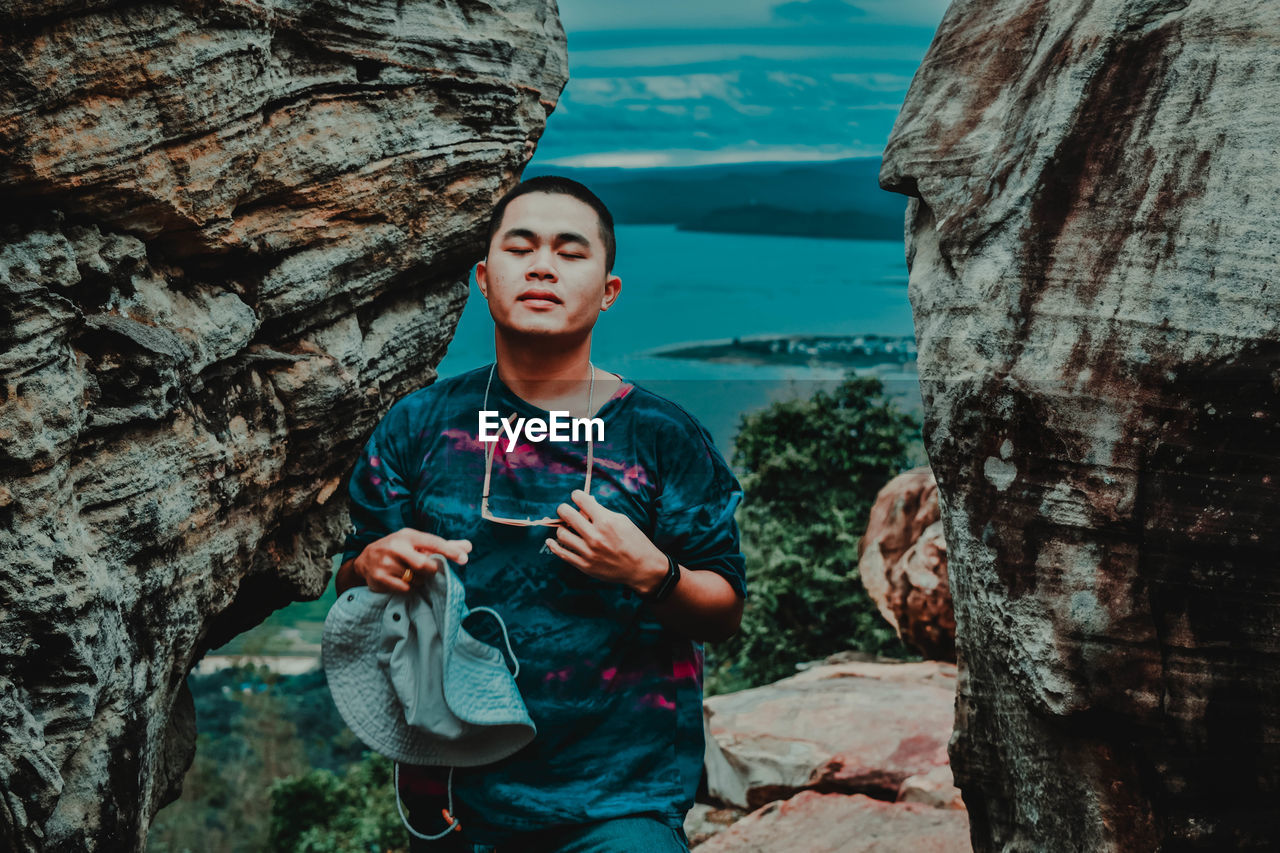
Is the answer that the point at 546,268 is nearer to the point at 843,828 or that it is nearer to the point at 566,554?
the point at 566,554

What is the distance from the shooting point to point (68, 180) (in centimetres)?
284

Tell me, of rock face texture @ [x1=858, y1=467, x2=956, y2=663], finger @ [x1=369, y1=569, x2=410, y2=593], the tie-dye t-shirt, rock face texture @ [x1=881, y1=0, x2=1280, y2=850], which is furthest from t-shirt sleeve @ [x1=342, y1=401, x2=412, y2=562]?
rock face texture @ [x1=858, y1=467, x2=956, y2=663]

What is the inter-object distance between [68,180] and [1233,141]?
9.21 feet

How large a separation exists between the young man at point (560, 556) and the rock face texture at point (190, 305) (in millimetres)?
890

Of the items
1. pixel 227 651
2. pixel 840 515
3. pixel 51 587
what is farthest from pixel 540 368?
pixel 227 651

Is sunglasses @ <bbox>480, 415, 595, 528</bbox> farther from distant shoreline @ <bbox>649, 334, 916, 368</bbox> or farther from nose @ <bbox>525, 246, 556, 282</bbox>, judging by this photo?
distant shoreline @ <bbox>649, 334, 916, 368</bbox>

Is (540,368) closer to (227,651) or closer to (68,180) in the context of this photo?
(68,180)

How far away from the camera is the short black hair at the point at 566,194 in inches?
99.3

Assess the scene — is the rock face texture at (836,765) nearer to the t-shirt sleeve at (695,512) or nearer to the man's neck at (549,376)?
the t-shirt sleeve at (695,512)

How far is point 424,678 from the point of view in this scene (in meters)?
2.32

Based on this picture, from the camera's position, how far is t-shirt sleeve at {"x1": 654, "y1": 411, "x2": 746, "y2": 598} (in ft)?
7.70

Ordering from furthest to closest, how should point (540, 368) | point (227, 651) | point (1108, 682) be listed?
1. point (227, 651)
2. point (1108, 682)
3. point (540, 368)

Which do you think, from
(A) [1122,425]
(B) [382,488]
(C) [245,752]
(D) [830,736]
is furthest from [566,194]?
(C) [245,752]

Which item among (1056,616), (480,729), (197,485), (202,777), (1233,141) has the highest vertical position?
(1233,141)
